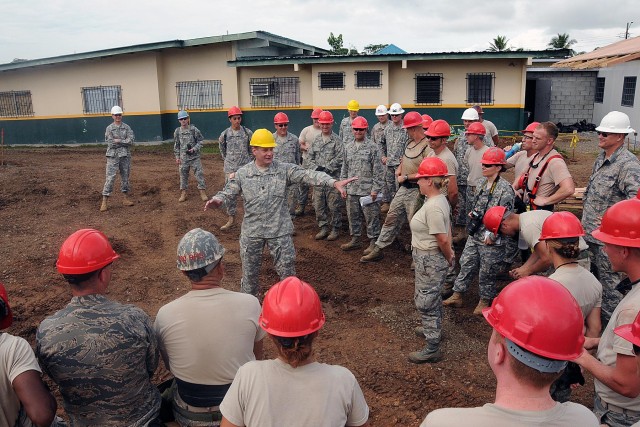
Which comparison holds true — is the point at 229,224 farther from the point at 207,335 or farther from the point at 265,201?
the point at 207,335

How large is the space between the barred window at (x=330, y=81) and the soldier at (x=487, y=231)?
13.1 m

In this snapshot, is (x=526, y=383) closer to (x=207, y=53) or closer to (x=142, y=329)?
(x=142, y=329)

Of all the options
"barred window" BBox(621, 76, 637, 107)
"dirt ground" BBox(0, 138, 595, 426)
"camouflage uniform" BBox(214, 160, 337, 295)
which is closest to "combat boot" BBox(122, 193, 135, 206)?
"dirt ground" BBox(0, 138, 595, 426)

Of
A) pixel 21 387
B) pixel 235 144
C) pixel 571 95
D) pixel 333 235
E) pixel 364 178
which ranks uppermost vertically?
pixel 571 95

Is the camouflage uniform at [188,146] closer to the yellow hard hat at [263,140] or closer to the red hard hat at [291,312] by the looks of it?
the yellow hard hat at [263,140]

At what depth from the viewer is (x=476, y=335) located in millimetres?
5281


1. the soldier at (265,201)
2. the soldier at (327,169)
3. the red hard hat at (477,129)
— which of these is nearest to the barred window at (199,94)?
the soldier at (327,169)

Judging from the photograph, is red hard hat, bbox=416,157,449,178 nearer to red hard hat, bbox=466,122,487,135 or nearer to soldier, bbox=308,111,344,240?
red hard hat, bbox=466,122,487,135

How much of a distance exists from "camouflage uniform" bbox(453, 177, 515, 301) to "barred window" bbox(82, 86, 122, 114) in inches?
677

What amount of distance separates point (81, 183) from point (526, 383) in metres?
12.7

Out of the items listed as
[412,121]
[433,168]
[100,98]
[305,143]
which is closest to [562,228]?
[433,168]

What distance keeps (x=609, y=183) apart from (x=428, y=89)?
1339cm

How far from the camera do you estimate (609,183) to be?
502cm

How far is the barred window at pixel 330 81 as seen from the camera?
17.9 meters
